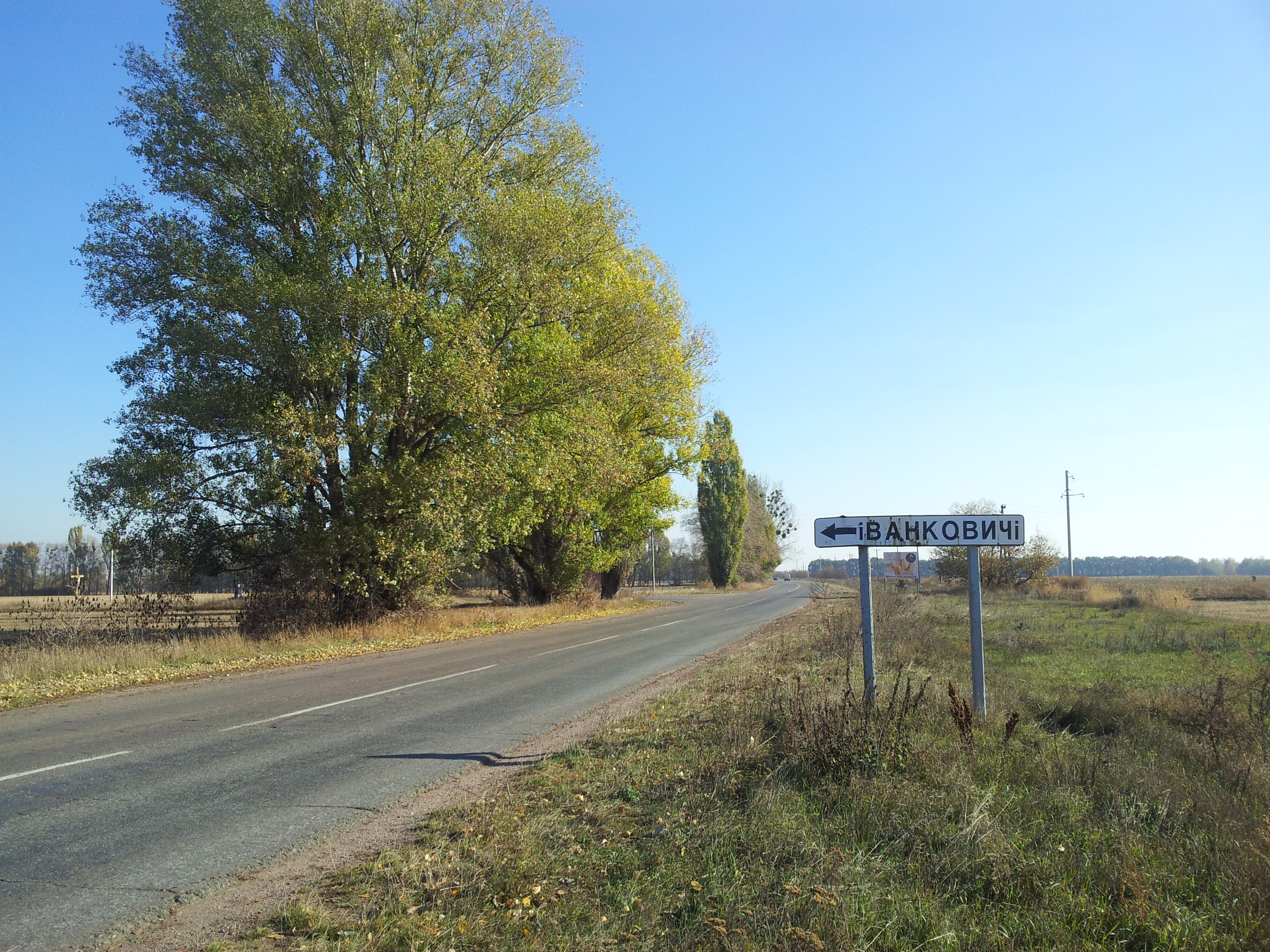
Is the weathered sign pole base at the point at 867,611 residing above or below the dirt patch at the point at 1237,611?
above

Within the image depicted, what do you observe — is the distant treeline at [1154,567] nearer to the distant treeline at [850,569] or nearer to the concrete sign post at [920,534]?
the distant treeline at [850,569]

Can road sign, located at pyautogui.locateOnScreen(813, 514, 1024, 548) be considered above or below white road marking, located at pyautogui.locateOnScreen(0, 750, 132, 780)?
above

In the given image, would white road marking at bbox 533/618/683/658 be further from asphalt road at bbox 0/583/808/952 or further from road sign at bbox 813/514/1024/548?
road sign at bbox 813/514/1024/548

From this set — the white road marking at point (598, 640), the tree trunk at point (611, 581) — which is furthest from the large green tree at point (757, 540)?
the white road marking at point (598, 640)

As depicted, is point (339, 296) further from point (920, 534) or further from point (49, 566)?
point (49, 566)

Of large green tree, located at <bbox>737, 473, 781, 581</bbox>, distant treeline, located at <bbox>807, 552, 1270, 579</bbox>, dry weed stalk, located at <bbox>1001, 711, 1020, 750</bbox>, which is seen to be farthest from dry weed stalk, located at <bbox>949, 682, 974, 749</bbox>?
distant treeline, located at <bbox>807, 552, 1270, 579</bbox>

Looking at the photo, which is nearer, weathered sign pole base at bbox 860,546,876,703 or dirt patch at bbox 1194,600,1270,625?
weathered sign pole base at bbox 860,546,876,703

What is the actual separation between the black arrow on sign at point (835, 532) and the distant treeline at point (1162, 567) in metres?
172

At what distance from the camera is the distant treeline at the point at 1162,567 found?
163 metres

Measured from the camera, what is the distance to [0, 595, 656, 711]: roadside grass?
40.8 ft

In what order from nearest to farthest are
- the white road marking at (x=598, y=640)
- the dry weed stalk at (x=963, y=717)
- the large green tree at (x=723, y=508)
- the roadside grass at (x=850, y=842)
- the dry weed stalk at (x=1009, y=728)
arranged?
the roadside grass at (x=850, y=842)
the dry weed stalk at (x=1009, y=728)
the dry weed stalk at (x=963, y=717)
the white road marking at (x=598, y=640)
the large green tree at (x=723, y=508)

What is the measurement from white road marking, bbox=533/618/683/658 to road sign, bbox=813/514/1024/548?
34.2 feet

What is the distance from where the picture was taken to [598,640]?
67.0 feet

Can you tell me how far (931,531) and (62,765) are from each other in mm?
8456
